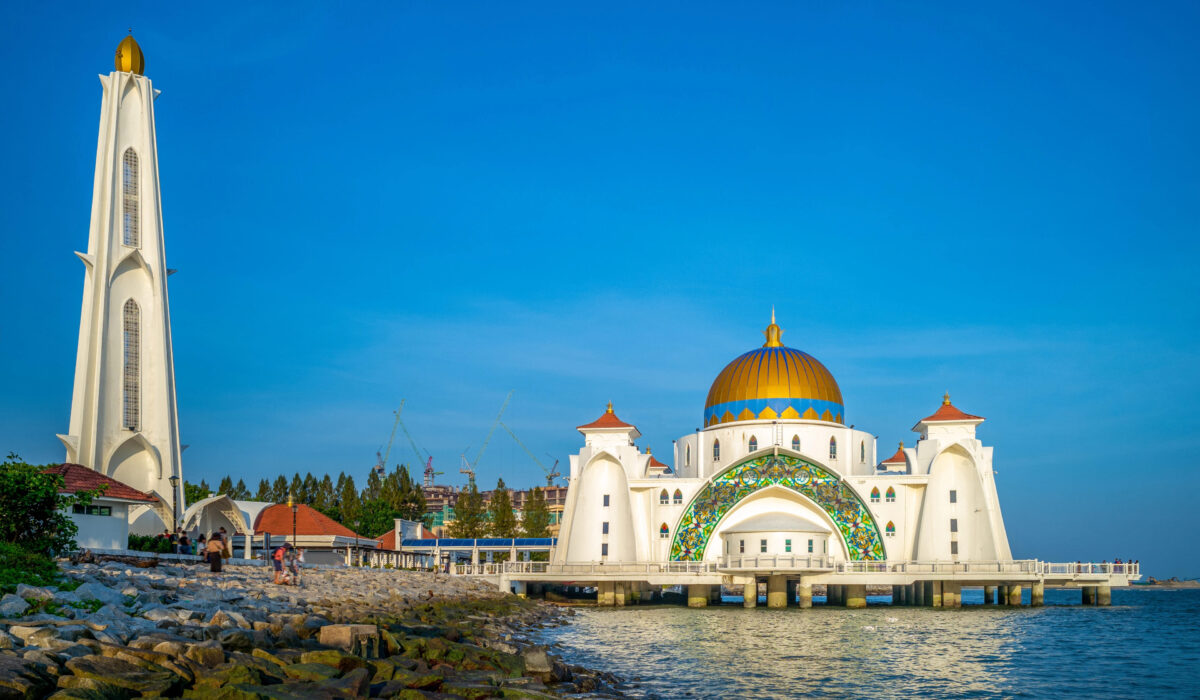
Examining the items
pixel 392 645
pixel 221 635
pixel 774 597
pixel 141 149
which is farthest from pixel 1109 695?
pixel 141 149

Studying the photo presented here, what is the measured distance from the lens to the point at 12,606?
51.2ft

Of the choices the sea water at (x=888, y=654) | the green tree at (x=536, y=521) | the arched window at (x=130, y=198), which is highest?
the arched window at (x=130, y=198)

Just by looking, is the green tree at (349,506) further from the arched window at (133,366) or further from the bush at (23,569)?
the bush at (23,569)

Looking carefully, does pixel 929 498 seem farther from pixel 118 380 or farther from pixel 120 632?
pixel 120 632

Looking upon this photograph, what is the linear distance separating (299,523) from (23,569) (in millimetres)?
33431

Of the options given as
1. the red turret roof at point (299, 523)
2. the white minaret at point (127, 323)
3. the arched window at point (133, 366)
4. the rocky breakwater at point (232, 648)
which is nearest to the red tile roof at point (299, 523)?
the red turret roof at point (299, 523)

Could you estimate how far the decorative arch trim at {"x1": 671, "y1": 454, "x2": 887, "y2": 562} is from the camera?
173 feet

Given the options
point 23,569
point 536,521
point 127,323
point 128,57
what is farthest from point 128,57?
point 536,521

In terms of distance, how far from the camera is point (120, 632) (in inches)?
590

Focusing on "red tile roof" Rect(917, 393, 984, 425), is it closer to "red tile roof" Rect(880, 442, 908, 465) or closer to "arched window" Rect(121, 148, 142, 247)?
"red tile roof" Rect(880, 442, 908, 465)

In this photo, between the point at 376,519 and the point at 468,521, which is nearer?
the point at 376,519

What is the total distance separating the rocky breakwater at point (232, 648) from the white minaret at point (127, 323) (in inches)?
545

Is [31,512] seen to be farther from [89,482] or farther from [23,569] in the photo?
[89,482]

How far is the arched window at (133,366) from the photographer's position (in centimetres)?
4056
